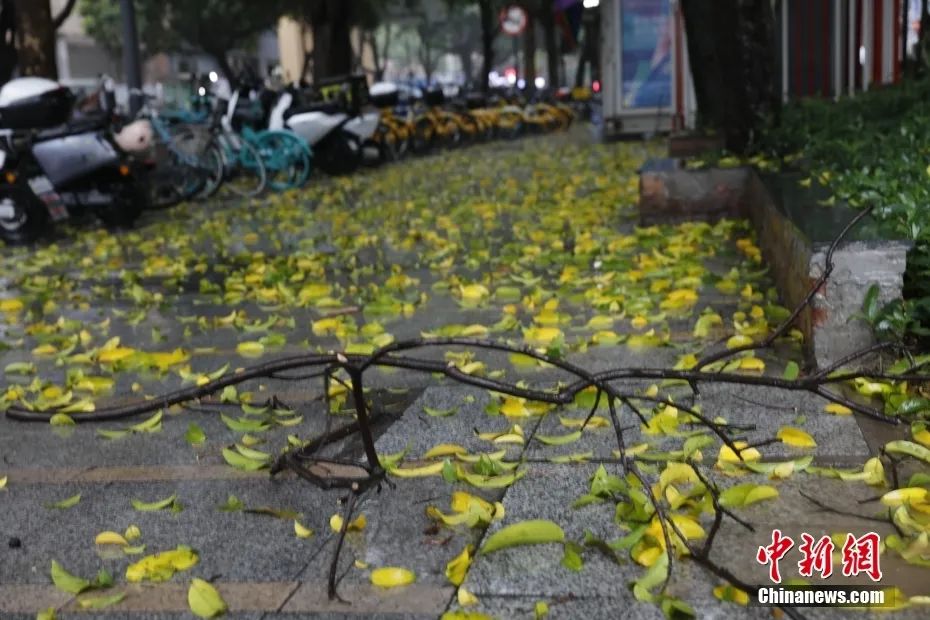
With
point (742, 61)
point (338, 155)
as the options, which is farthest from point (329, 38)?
point (742, 61)

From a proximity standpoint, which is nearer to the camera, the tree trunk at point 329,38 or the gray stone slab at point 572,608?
the gray stone slab at point 572,608

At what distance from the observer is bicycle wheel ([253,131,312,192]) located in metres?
14.6

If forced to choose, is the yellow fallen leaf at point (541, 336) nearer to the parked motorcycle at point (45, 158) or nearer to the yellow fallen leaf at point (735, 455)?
the yellow fallen leaf at point (735, 455)

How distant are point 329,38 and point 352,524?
783 inches

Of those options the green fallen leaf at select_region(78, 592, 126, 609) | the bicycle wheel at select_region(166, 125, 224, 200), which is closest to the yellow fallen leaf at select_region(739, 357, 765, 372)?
the green fallen leaf at select_region(78, 592, 126, 609)

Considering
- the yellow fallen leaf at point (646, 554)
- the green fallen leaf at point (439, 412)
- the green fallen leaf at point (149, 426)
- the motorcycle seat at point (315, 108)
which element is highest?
the motorcycle seat at point (315, 108)

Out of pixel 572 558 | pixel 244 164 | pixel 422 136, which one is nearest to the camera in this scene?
pixel 572 558

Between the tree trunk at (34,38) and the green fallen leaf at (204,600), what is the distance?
40.7 feet

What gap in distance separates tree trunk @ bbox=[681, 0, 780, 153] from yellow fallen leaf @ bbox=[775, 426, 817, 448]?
7.40 metres

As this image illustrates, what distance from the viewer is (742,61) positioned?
11.6m

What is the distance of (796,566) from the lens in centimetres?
309

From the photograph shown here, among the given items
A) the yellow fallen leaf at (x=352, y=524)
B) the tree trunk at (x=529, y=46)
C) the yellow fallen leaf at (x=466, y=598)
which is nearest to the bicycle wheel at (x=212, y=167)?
the yellow fallen leaf at (x=352, y=524)

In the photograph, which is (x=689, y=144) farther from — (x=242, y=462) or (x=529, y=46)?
(x=529, y=46)

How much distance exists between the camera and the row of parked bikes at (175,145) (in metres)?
11.1
